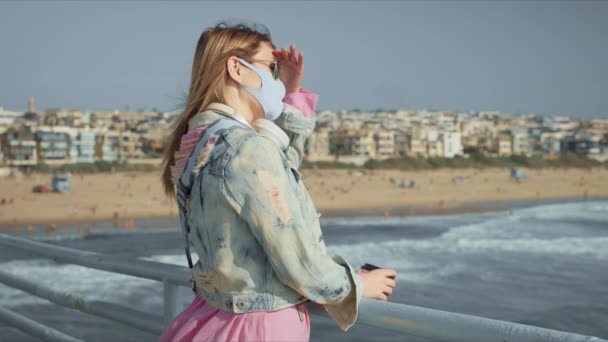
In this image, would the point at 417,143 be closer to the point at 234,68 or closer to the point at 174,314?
the point at 174,314

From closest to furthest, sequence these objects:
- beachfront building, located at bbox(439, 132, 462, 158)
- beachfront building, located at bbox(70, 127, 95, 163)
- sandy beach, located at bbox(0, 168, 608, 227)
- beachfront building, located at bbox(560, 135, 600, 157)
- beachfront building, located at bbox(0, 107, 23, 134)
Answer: sandy beach, located at bbox(0, 168, 608, 227), beachfront building, located at bbox(70, 127, 95, 163), beachfront building, located at bbox(0, 107, 23, 134), beachfront building, located at bbox(439, 132, 462, 158), beachfront building, located at bbox(560, 135, 600, 157)

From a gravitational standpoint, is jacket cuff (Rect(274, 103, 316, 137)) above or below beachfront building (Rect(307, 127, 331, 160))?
above

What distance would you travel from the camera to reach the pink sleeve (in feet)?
6.17

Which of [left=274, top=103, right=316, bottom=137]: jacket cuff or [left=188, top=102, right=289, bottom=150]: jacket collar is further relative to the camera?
[left=274, top=103, right=316, bottom=137]: jacket cuff

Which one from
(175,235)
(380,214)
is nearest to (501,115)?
(380,214)

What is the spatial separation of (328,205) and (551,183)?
1745 centimetres

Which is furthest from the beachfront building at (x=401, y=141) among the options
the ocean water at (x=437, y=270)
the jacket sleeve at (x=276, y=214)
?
the jacket sleeve at (x=276, y=214)

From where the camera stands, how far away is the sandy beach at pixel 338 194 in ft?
80.6

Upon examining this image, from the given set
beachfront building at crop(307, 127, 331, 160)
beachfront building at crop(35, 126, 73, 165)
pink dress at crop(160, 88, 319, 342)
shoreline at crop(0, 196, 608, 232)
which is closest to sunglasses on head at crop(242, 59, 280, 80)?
pink dress at crop(160, 88, 319, 342)

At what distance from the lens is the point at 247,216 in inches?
55.4

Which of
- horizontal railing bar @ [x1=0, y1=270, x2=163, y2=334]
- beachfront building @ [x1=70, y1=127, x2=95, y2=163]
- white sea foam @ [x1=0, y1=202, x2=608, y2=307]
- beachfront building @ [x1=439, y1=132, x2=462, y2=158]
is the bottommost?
beachfront building @ [x1=439, y1=132, x2=462, y2=158]

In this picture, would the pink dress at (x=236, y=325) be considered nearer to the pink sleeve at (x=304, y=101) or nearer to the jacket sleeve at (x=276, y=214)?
the jacket sleeve at (x=276, y=214)

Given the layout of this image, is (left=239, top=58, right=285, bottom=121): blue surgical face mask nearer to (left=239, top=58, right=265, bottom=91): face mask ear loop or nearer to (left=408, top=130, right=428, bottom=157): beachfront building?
(left=239, top=58, right=265, bottom=91): face mask ear loop

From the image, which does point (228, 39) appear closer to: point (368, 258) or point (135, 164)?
point (368, 258)
